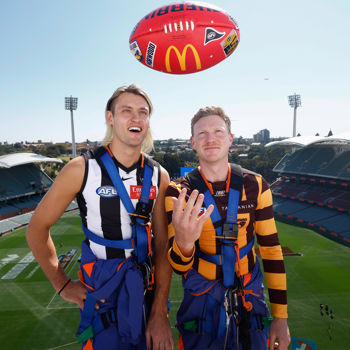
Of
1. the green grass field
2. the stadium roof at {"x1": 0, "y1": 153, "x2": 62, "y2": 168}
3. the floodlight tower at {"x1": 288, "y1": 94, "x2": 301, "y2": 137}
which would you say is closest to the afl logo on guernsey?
the green grass field

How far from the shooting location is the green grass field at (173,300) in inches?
478

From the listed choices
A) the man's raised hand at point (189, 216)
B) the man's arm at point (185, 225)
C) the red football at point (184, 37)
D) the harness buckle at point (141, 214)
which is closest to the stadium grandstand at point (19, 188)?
the red football at point (184, 37)

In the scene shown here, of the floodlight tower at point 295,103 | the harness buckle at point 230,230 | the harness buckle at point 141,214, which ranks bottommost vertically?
the harness buckle at point 230,230

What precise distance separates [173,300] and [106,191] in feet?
46.0

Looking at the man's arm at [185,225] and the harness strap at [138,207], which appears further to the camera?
the harness strap at [138,207]

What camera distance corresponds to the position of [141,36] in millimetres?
A: 6105

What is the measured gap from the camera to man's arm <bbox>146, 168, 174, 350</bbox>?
228 centimetres

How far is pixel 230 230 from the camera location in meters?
2.51

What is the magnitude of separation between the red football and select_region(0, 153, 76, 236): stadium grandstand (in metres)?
32.3

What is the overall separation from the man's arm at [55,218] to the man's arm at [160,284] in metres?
0.74

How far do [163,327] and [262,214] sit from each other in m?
1.56

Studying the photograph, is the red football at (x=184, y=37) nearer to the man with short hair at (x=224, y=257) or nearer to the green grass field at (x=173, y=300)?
the man with short hair at (x=224, y=257)

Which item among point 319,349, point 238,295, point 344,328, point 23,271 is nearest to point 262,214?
point 238,295

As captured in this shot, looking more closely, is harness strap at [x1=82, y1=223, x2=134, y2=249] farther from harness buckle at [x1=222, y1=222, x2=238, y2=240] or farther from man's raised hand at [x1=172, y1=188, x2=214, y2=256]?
harness buckle at [x1=222, y1=222, x2=238, y2=240]
